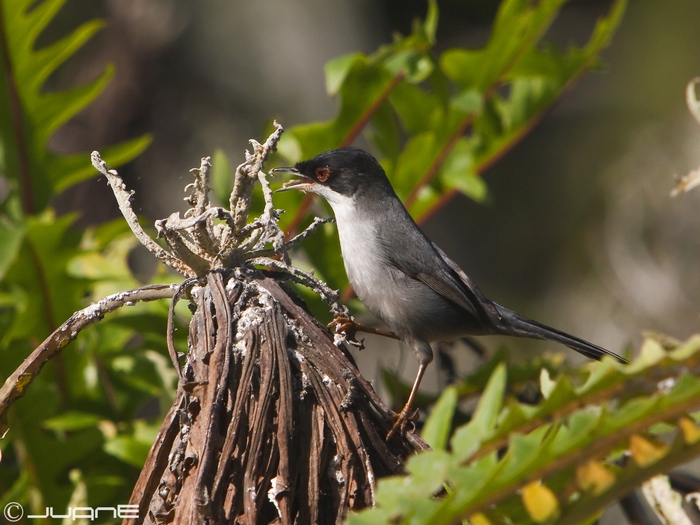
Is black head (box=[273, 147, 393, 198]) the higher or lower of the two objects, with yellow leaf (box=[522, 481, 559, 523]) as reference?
higher

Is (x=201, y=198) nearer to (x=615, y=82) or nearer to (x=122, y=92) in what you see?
(x=122, y=92)

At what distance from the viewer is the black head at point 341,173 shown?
351 centimetres

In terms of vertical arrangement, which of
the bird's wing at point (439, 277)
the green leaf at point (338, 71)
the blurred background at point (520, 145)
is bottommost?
the bird's wing at point (439, 277)

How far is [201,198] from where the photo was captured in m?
2.10

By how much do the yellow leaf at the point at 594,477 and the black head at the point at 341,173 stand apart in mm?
2090

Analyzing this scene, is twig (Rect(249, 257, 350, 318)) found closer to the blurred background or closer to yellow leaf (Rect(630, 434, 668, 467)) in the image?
yellow leaf (Rect(630, 434, 668, 467))

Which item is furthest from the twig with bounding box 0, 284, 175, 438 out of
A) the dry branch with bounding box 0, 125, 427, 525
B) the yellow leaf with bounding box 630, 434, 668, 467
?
the yellow leaf with bounding box 630, 434, 668, 467

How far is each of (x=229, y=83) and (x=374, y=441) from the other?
9.57m

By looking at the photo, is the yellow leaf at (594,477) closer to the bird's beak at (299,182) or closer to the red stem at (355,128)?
the bird's beak at (299,182)

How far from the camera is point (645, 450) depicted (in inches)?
60.4

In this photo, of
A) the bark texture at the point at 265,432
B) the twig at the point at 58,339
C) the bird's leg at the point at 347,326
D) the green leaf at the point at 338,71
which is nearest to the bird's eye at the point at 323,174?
the green leaf at the point at 338,71

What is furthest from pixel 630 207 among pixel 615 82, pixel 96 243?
pixel 96 243

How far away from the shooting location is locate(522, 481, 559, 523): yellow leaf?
153cm

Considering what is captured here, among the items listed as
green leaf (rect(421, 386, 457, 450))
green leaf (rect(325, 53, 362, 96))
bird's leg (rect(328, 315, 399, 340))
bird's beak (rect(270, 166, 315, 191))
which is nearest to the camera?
bird's leg (rect(328, 315, 399, 340))
